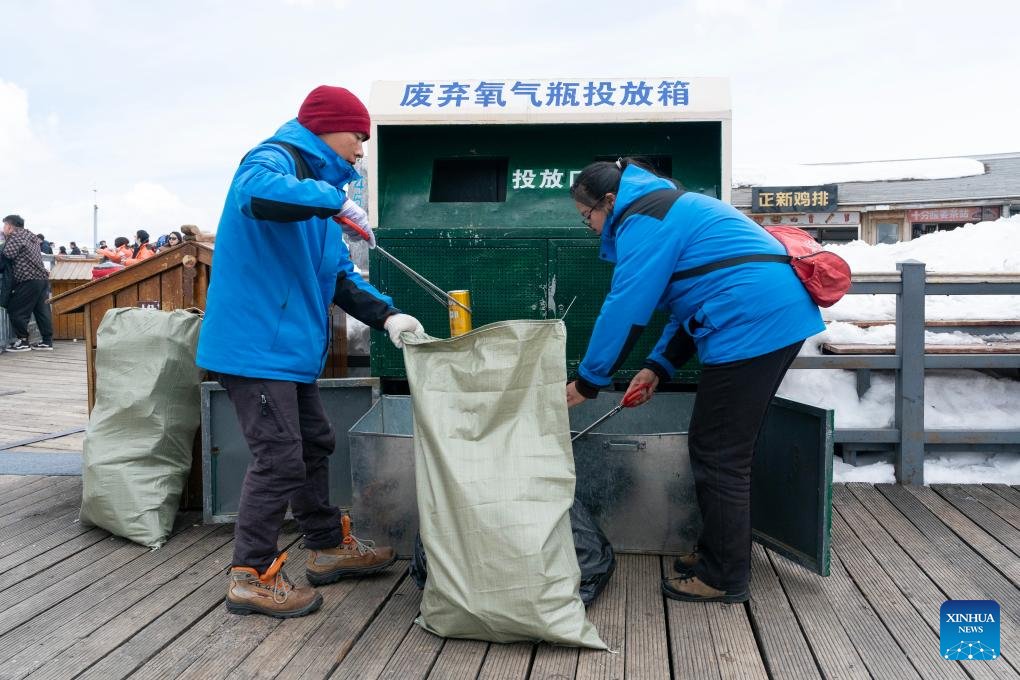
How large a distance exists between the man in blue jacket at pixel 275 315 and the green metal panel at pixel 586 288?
3.14 ft

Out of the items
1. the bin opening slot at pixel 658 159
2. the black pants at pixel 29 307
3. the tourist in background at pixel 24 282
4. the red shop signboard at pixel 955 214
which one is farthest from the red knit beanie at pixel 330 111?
the red shop signboard at pixel 955 214

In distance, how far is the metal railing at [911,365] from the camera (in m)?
3.85

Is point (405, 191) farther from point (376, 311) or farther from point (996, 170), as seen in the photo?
point (996, 170)

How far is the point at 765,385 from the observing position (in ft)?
7.98

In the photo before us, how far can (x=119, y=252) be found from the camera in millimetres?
12328

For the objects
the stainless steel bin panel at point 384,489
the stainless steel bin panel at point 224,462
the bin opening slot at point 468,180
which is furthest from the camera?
the bin opening slot at point 468,180

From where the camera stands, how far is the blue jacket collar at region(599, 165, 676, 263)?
8.06ft

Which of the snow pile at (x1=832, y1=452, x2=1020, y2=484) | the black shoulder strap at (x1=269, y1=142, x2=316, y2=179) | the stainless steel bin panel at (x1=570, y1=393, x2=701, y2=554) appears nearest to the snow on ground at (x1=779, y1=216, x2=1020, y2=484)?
the snow pile at (x1=832, y1=452, x2=1020, y2=484)

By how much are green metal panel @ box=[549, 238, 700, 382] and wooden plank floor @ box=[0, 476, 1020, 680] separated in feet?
2.87

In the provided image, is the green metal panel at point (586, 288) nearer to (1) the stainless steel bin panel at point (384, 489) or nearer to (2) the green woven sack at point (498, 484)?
(1) the stainless steel bin panel at point (384, 489)

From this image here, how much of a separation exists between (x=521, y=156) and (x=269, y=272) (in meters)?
1.64

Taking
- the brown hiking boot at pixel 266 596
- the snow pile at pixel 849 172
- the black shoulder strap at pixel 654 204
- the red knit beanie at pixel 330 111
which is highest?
the snow pile at pixel 849 172

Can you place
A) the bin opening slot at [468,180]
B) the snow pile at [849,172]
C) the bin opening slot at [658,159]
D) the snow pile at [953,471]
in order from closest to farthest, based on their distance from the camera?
1. the bin opening slot at [658,159]
2. the bin opening slot at [468,180]
3. the snow pile at [953,471]
4. the snow pile at [849,172]

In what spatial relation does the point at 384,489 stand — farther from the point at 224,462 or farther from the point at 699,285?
the point at 699,285
